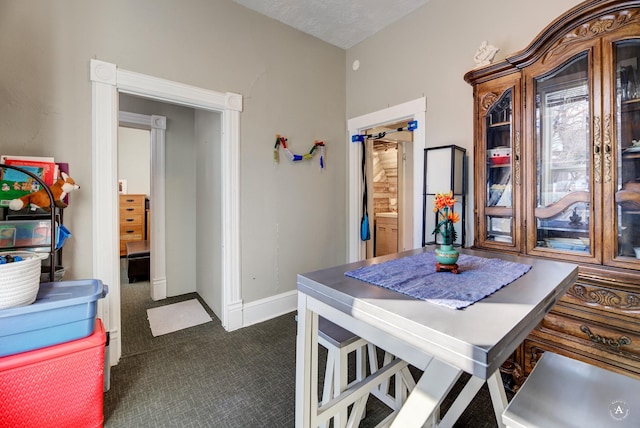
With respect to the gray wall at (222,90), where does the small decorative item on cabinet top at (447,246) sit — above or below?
below

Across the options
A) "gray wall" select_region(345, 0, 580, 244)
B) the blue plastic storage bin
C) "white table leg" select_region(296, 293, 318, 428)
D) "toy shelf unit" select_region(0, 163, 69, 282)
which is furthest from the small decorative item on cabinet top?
"toy shelf unit" select_region(0, 163, 69, 282)

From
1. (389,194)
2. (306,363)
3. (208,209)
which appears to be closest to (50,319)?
(306,363)

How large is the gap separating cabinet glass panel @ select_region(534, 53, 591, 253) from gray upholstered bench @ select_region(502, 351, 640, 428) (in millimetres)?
941

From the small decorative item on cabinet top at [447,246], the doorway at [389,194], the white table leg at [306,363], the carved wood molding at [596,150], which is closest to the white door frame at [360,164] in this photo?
the doorway at [389,194]

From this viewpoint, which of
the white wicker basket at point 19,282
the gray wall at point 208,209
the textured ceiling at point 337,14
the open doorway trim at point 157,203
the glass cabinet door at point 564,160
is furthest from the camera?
the open doorway trim at point 157,203

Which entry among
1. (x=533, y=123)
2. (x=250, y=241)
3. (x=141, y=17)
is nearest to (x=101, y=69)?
(x=141, y=17)

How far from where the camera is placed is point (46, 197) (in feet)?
5.73

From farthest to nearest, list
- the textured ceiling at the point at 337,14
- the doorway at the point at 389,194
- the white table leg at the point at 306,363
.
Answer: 1. the doorway at the point at 389,194
2. the textured ceiling at the point at 337,14
3. the white table leg at the point at 306,363

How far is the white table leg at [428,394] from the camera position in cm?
75

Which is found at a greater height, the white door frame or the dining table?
the white door frame

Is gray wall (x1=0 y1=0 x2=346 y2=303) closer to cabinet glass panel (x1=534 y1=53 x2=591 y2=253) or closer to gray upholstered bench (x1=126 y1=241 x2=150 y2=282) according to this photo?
gray upholstered bench (x1=126 y1=241 x2=150 y2=282)

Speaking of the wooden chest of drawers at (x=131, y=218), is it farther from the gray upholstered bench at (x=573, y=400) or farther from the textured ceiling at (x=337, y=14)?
the gray upholstered bench at (x=573, y=400)

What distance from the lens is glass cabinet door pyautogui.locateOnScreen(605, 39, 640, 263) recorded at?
1.50 metres

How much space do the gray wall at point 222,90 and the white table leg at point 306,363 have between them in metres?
1.82
